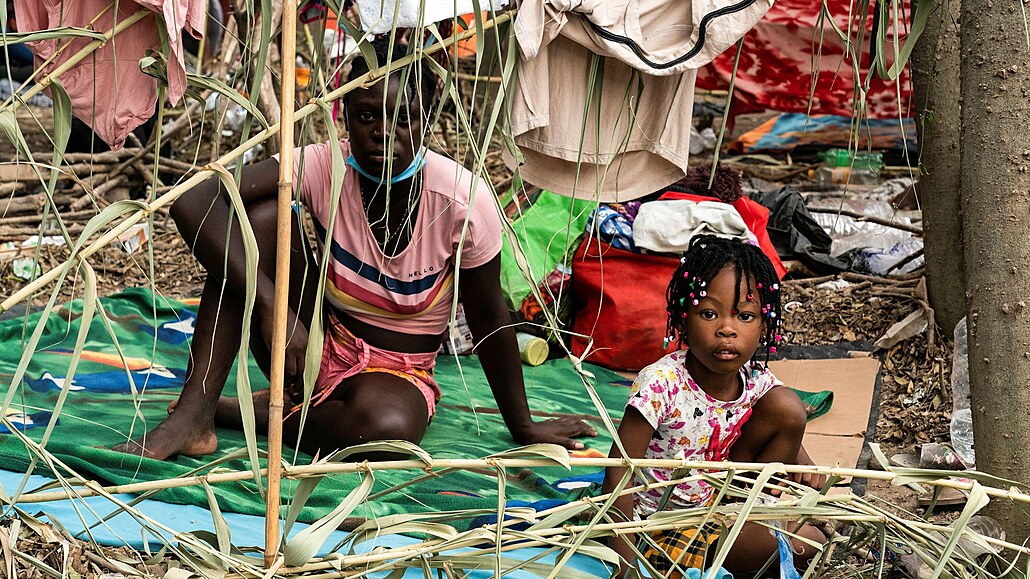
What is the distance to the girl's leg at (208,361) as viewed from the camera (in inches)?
90.6

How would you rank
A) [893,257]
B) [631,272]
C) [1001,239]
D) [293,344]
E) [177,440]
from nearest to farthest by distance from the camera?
[1001,239] < [293,344] < [177,440] < [631,272] < [893,257]

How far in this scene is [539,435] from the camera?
2.53 meters

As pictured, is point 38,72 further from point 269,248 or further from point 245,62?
point 269,248

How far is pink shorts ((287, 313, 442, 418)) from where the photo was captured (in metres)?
2.51

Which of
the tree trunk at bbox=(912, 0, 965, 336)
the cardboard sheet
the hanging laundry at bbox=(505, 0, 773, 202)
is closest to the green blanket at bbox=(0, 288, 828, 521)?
the hanging laundry at bbox=(505, 0, 773, 202)

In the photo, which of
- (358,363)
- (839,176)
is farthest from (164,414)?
(839,176)

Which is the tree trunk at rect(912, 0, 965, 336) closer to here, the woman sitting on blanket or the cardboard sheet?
the cardboard sheet

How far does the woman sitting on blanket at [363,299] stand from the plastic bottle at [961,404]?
86 centimetres

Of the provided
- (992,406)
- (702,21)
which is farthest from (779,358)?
(702,21)

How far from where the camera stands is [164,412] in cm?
261

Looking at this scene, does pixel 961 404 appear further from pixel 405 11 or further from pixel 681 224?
pixel 405 11

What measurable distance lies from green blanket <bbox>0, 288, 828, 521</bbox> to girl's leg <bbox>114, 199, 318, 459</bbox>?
0.15ft

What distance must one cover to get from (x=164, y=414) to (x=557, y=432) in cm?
97

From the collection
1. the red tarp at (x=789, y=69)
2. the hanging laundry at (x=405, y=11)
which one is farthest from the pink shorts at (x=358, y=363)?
the red tarp at (x=789, y=69)
